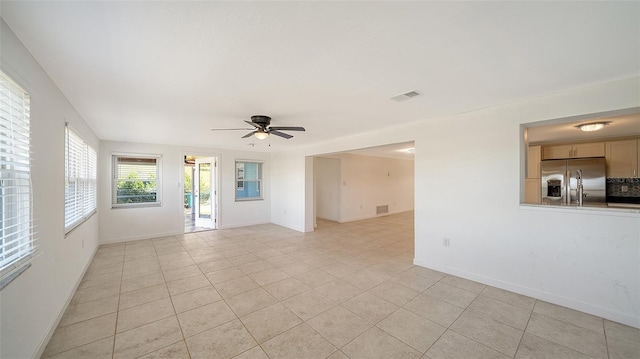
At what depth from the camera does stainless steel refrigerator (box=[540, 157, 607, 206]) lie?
4637 millimetres

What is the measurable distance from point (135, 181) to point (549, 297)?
7664 millimetres

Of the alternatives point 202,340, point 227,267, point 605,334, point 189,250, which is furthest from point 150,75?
point 605,334

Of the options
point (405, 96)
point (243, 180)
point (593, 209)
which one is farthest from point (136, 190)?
point (593, 209)

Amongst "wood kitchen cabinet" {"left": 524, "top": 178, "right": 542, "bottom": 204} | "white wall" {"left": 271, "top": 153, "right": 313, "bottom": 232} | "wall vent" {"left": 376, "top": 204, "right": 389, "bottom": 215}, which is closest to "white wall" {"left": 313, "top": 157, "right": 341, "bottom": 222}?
"white wall" {"left": 271, "top": 153, "right": 313, "bottom": 232}

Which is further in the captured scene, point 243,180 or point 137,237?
point 243,180

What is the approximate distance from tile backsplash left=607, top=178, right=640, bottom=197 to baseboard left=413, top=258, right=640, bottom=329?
167 inches

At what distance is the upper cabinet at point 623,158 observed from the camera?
436 centimetres

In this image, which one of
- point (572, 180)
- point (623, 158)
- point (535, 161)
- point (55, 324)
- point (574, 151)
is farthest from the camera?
point (535, 161)

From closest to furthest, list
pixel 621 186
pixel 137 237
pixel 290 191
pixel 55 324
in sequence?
pixel 55 324, pixel 621 186, pixel 137 237, pixel 290 191

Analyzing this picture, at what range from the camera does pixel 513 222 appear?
2.81 m

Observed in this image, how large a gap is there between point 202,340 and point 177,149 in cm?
518

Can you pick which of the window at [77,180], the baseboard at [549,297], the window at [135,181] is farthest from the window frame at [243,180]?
the baseboard at [549,297]

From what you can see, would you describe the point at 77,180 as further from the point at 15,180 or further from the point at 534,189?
the point at 534,189

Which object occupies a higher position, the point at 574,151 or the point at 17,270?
the point at 574,151
